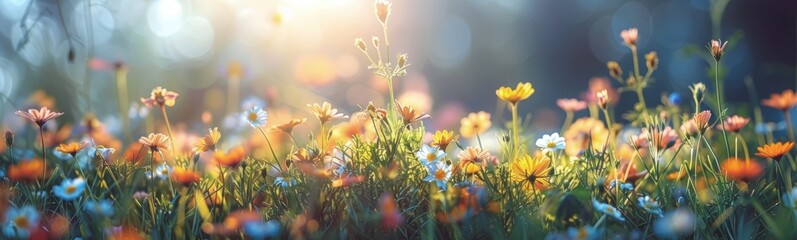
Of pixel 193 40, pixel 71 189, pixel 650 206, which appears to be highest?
pixel 193 40

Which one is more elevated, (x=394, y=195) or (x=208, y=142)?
(x=208, y=142)

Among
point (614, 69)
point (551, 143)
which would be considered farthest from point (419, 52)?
point (551, 143)

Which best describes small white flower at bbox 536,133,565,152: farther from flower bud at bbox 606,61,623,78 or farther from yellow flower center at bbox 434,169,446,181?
flower bud at bbox 606,61,623,78

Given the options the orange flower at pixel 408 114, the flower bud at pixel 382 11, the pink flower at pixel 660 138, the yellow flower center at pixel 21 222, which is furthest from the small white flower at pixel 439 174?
the yellow flower center at pixel 21 222

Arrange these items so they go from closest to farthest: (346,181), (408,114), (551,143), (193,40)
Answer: (346,181), (408,114), (551,143), (193,40)

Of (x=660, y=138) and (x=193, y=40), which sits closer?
(x=660, y=138)

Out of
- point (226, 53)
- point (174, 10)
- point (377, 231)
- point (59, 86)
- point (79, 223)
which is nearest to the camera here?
point (377, 231)

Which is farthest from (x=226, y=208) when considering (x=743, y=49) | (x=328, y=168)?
(x=743, y=49)

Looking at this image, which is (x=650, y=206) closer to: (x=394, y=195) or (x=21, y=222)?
(x=394, y=195)

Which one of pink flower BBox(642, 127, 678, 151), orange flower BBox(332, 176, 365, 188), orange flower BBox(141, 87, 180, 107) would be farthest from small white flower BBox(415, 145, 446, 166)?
orange flower BBox(141, 87, 180, 107)

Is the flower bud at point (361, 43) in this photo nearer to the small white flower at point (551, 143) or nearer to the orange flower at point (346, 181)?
the orange flower at point (346, 181)

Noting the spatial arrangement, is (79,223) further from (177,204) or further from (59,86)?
(59,86)
